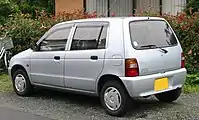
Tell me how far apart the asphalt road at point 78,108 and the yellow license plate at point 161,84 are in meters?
0.40

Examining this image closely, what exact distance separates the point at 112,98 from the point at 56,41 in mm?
1832

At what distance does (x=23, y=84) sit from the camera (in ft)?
26.2

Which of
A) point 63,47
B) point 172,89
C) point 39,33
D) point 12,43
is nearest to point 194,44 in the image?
point 172,89

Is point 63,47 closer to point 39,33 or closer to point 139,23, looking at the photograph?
point 139,23

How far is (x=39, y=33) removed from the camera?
11.1m

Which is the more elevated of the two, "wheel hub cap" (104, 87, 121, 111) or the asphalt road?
"wheel hub cap" (104, 87, 121, 111)

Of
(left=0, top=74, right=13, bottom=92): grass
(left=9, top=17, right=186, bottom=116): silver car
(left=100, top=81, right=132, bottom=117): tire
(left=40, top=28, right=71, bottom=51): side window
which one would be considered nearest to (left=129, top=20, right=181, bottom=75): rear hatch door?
(left=9, top=17, right=186, bottom=116): silver car

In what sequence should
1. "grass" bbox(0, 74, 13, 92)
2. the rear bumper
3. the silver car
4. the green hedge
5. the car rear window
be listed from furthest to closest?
the green hedge → "grass" bbox(0, 74, 13, 92) → the car rear window → the silver car → the rear bumper

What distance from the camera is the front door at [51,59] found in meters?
7.09

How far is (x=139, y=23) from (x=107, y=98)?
1.42 meters

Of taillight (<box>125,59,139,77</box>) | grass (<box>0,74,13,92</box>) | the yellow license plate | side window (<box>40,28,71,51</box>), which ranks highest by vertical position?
side window (<box>40,28,71,51</box>)

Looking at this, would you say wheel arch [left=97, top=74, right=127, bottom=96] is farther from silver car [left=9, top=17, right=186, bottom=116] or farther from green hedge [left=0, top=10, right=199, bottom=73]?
green hedge [left=0, top=10, right=199, bottom=73]

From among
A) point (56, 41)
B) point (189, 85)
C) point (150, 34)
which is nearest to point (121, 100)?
point (150, 34)

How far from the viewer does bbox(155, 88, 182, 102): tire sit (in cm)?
694
